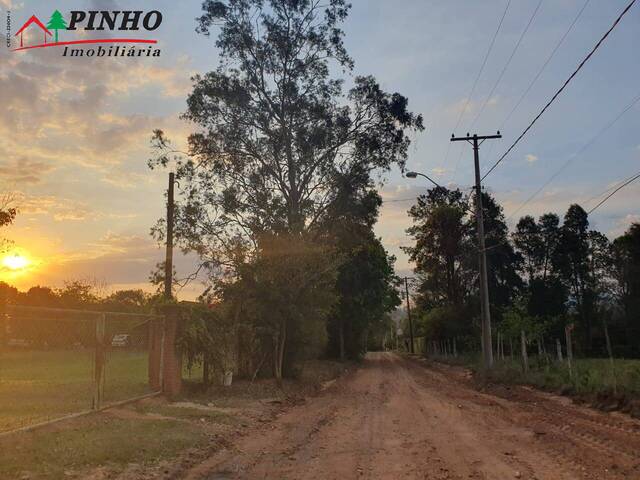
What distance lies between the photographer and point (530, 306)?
193 feet

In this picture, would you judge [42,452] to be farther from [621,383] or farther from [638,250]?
[638,250]

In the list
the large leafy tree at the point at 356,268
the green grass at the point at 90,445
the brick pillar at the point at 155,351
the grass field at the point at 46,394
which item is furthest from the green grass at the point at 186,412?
the large leafy tree at the point at 356,268

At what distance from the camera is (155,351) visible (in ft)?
52.6

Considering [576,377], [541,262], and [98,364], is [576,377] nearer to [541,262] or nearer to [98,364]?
[98,364]

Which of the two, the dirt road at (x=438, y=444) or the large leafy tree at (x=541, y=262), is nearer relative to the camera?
Result: the dirt road at (x=438, y=444)

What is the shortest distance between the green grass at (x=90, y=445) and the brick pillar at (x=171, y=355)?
14.0ft

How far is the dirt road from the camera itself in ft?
25.2

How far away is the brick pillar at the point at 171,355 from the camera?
50.8 feet

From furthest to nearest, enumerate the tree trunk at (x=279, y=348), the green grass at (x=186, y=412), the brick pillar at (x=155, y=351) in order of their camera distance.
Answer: the tree trunk at (x=279, y=348) < the brick pillar at (x=155, y=351) < the green grass at (x=186, y=412)

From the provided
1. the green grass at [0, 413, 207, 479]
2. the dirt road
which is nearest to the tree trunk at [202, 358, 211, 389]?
the dirt road

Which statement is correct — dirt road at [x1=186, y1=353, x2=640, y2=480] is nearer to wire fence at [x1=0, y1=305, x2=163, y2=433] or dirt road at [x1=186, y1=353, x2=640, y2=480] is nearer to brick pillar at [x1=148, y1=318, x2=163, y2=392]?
wire fence at [x1=0, y1=305, x2=163, y2=433]

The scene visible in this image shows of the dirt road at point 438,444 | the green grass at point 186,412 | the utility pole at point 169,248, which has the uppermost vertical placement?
the utility pole at point 169,248

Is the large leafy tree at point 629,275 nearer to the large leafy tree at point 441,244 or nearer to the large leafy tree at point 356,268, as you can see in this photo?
the large leafy tree at point 441,244

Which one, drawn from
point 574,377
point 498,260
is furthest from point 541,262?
point 574,377
